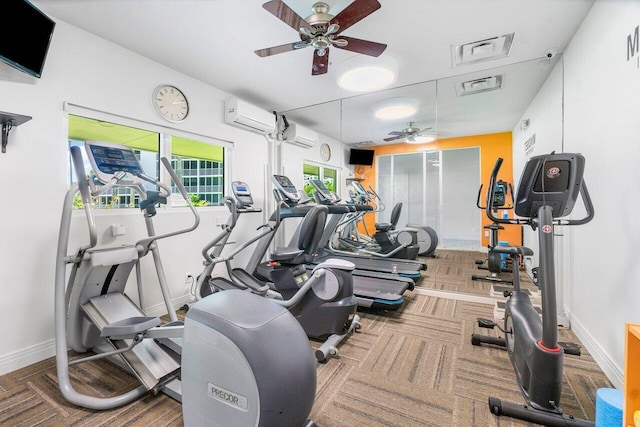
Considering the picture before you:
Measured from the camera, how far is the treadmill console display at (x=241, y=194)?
337 cm

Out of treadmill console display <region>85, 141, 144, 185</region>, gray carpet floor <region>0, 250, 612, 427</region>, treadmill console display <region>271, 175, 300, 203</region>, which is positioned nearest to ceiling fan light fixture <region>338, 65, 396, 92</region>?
treadmill console display <region>271, 175, 300, 203</region>

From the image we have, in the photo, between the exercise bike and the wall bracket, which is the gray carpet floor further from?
the wall bracket

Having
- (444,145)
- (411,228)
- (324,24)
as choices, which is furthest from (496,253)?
(324,24)

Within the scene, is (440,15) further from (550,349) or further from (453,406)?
(453,406)

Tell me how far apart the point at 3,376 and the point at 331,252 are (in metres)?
3.95

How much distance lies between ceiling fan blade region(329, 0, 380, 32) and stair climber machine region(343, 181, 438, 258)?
3274mm

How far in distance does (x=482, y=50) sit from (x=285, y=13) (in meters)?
2.36

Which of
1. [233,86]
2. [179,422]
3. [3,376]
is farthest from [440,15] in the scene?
[3,376]

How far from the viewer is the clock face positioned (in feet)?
10.7

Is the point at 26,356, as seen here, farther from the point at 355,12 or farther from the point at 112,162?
the point at 355,12

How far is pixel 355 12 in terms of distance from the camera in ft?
6.60

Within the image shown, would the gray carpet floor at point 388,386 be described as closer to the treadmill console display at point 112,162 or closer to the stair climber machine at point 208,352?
the stair climber machine at point 208,352

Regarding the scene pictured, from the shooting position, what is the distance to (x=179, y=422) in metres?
1.66

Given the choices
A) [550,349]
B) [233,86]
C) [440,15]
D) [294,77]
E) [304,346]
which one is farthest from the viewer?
[233,86]
